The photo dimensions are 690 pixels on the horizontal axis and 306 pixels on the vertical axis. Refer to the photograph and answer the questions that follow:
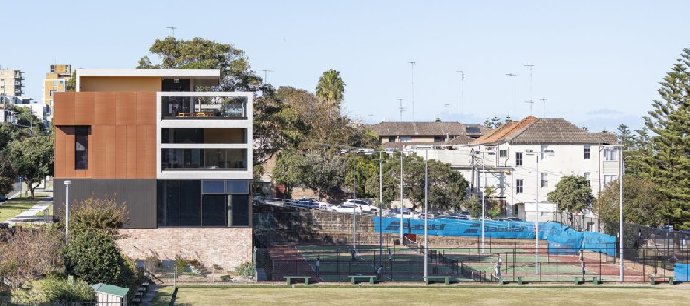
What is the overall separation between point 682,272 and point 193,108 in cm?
3205

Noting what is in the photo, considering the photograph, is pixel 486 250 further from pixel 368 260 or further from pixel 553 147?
pixel 553 147

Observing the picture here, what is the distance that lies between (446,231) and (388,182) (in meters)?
18.6

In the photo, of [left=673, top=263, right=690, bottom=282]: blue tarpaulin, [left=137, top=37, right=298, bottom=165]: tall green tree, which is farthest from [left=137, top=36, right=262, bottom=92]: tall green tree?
[left=673, top=263, right=690, bottom=282]: blue tarpaulin

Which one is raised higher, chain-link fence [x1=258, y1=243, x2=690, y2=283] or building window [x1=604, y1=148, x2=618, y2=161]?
building window [x1=604, y1=148, x2=618, y2=161]

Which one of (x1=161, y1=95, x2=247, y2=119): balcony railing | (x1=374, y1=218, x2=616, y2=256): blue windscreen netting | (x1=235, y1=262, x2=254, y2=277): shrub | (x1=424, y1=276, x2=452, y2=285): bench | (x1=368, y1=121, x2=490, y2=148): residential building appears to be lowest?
(x1=424, y1=276, x2=452, y2=285): bench

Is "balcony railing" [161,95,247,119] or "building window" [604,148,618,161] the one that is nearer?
"balcony railing" [161,95,247,119]

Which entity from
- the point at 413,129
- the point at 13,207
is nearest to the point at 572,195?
the point at 13,207

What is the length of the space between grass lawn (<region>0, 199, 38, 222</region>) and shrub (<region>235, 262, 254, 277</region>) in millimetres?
24369

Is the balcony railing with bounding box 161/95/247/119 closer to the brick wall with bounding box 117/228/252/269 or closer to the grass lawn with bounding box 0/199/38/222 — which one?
the brick wall with bounding box 117/228/252/269

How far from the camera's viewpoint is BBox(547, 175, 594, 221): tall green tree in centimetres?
11960

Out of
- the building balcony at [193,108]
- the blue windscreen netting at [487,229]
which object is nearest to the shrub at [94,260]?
the building balcony at [193,108]

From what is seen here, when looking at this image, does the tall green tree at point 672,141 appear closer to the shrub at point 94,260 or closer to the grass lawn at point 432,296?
the grass lawn at point 432,296

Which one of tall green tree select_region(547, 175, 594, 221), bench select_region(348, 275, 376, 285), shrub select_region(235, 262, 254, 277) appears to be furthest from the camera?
tall green tree select_region(547, 175, 594, 221)

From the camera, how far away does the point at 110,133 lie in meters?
78.9
